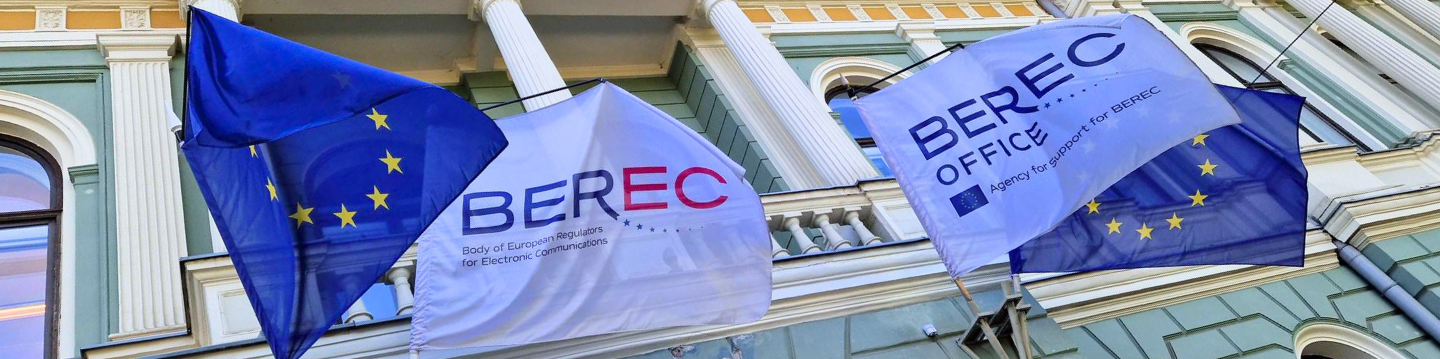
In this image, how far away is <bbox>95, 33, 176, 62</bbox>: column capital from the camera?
9195 millimetres

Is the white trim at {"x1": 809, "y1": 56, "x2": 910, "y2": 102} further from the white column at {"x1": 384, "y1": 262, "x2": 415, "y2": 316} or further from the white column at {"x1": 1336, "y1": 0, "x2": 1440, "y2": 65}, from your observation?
the white column at {"x1": 1336, "y1": 0, "x2": 1440, "y2": 65}

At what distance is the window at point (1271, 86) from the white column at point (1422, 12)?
1.73 m

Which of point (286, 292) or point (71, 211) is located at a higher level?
point (71, 211)

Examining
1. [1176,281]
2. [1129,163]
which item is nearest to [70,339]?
[1129,163]

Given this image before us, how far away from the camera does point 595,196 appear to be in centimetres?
589

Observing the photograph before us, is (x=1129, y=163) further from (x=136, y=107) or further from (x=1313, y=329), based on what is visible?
(x=136, y=107)

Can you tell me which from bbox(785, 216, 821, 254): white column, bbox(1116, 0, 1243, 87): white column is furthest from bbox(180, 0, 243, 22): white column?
bbox(1116, 0, 1243, 87): white column

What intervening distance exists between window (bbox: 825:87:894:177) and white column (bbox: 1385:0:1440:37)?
6.28 meters

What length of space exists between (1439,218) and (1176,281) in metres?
3.11

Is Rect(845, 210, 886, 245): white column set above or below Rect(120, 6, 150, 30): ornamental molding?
below

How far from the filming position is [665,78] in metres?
11.9

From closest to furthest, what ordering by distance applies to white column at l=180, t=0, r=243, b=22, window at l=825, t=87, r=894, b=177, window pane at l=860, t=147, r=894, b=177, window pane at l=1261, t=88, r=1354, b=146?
1. white column at l=180, t=0, r=243, b=22
2. window pane at l=860, t=147, r=894, b=177
3. window at l=825, t=87, r=894, b=177
4. window pane at l=1261, t=88, r=1354, b=146

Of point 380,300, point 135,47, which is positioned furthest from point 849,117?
point 135,47

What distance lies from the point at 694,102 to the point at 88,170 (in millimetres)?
5228
